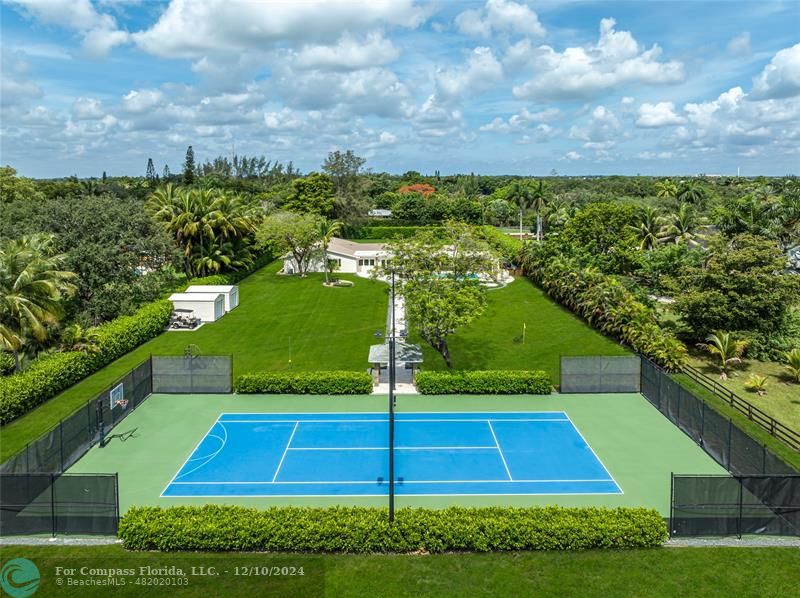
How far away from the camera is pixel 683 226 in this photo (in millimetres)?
55594

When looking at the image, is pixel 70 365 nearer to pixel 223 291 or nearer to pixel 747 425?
pixel 223 291

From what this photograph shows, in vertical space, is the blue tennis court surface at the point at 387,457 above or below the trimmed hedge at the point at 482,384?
below

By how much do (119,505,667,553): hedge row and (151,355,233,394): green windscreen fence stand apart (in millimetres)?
13012

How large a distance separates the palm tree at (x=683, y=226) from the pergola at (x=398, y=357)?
3403 cm

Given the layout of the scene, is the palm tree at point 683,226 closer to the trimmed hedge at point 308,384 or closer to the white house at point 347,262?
the white house at point 347,262

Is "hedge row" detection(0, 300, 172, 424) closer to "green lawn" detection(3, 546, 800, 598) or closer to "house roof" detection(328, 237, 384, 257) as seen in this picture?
"green lawn" detection(3, 546, 800, 598)

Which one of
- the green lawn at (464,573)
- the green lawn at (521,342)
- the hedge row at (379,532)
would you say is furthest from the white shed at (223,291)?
the hedge row at (379,532)

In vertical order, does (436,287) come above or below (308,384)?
above

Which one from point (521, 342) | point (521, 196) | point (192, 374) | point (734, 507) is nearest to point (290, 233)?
point (521, 342)

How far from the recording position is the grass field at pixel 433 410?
65.6 ft

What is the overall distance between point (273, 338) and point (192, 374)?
9864 mm

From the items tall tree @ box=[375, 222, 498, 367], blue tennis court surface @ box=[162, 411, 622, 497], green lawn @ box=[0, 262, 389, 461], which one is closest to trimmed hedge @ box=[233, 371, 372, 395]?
blue tennis court surface @ box=[162, 411, 622, 497]

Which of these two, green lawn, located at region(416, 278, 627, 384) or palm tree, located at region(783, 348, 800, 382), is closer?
palm tree, located at region(783, 348, 800, 382)

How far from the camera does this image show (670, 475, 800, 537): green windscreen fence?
17312 mm
